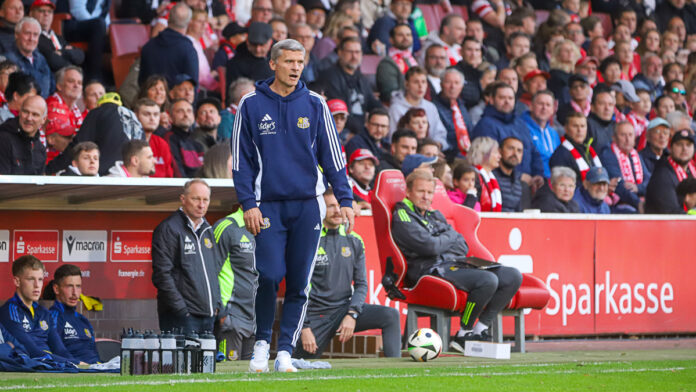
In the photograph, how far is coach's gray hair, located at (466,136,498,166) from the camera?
1388 centimetres

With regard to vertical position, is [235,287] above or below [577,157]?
below

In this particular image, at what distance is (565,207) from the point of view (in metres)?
14.0

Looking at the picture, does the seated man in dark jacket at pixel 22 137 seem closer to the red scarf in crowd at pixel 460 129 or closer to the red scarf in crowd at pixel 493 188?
the red scarf in crowd at pixel 493 188

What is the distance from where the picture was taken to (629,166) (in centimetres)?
1709

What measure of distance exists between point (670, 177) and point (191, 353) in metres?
9.25

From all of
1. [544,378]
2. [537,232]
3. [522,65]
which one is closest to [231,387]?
[544,378]

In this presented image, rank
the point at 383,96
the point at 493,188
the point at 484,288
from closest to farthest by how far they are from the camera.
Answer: the point at 484,288 < the point at 493,188 < the point at 383,96

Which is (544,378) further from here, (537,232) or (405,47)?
(405,47)

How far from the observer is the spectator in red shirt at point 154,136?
483 inches

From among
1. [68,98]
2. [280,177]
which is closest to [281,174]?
[280,177]

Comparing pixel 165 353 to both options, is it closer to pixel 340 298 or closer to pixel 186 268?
pixel 186 268

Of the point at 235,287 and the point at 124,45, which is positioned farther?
the point at 124,45

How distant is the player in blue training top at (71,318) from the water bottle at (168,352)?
186 cm

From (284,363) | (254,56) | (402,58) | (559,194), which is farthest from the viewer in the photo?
(402,58)
